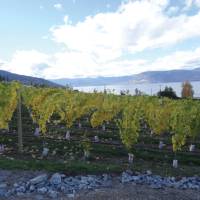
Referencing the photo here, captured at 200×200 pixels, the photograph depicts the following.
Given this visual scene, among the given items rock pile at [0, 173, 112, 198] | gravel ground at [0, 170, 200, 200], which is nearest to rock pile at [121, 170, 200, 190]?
gravel ground at [0, 170, 200, 200]

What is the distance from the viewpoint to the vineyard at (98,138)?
1451 cm

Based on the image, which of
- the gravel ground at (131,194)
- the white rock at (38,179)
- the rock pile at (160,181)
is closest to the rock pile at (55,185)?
the white rock at (38,179)

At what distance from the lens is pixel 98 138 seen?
20.0m

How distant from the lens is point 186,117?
53.4 feet

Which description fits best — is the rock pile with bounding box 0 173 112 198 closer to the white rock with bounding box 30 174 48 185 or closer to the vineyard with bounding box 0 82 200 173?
the white rock with bounding box 30 174 48 185

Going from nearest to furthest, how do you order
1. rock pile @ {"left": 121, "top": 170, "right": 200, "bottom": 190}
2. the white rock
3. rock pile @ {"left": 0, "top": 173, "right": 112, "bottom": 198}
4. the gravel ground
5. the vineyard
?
the gravel ground < rock pile @ {"left": 0, "top": 173, "right": 112, "bottom": 198} < the white rock < rock pile @ {"left": 121, "top": 170, "right": 200, "bottom": 190} < the vineyard

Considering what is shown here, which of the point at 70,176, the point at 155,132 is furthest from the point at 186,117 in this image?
the point at 70,176

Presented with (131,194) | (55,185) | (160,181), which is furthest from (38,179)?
(160,181)

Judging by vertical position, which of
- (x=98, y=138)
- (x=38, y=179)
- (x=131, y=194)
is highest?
(x=98, y=138)

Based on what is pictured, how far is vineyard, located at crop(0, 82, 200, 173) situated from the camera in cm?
1451

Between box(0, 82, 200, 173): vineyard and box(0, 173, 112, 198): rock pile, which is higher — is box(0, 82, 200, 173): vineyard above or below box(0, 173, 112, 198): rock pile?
above

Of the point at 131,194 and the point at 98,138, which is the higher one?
the point at 98,138

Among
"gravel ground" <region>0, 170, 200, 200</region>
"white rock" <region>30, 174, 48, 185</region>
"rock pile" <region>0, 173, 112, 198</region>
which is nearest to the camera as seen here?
"gravel ground" <region>0, 170, 200, 200</region>

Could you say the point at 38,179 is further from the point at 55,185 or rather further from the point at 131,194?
the point at 131,194
